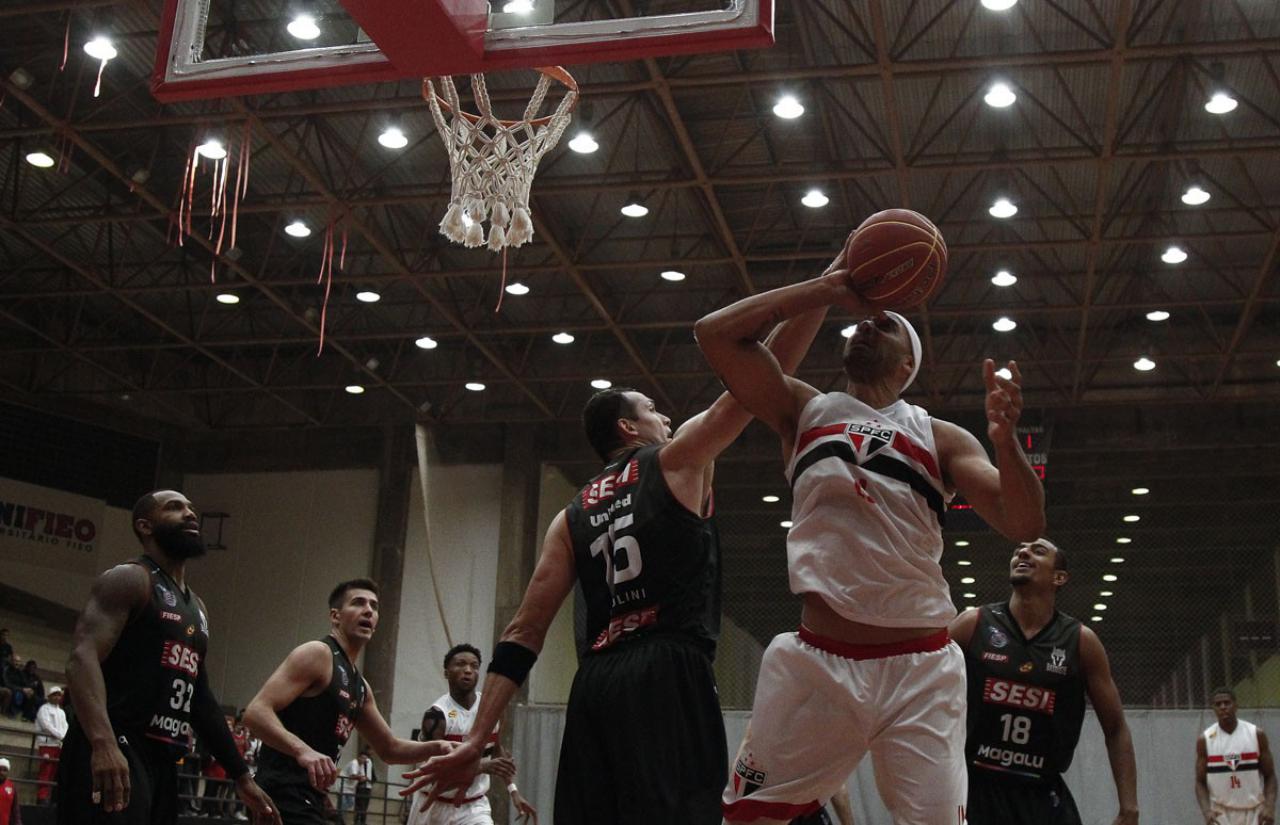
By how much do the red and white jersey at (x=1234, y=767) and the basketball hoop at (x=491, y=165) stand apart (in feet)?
25.3

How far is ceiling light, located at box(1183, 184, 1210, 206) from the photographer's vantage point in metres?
17.4

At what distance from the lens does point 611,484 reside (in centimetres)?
439

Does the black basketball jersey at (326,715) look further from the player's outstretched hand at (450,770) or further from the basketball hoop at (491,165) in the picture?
the basketball hoop at (491,165)

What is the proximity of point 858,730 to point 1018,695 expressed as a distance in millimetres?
2553

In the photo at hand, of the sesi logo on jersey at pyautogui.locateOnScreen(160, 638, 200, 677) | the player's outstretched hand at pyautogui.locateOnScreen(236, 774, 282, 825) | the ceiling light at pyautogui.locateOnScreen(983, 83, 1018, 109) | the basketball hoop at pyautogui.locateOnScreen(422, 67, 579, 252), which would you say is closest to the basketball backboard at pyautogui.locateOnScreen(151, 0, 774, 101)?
the basketball hoop at pyautogui.locateOnScreen(422, 67, 579, 252)

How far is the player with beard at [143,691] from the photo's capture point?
5.33 meters

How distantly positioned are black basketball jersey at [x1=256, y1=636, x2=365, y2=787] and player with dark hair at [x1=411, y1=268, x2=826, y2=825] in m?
2.60

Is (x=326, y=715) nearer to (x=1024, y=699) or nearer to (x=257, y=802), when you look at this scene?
(x=257, y=802)

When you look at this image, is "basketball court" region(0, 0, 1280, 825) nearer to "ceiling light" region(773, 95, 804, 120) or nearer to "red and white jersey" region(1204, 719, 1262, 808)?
"ceiling light" region(773, 95, 804, 120)

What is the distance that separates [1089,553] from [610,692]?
20.6 meters

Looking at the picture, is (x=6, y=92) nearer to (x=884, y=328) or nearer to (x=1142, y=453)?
(x=884, y=328)

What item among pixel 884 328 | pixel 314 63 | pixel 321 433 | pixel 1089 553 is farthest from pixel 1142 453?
pixel 884 328

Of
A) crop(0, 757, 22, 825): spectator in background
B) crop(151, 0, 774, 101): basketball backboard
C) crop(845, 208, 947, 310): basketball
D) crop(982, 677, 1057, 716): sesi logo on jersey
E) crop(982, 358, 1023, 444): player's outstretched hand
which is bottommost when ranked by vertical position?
crop(0, 757, 22, 825): spectator in background

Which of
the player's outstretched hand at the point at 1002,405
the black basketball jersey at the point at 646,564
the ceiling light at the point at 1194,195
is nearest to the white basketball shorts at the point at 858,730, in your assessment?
the black basketball jersey at the point at 646,564
